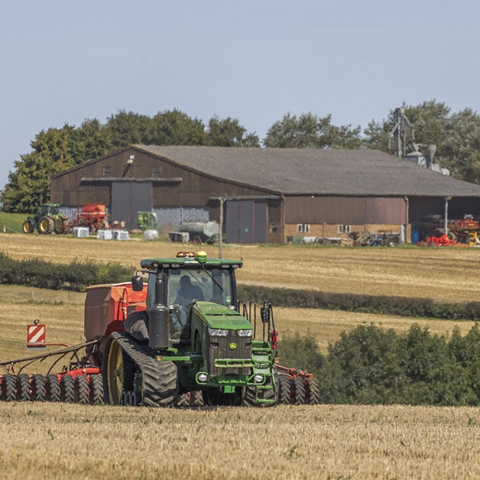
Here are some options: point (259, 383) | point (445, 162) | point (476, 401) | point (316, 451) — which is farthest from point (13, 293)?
point (445, 162)

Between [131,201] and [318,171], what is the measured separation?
607 inches

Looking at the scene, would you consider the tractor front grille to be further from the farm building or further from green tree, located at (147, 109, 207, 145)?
green tree, located at (147, 109, 207, 145)

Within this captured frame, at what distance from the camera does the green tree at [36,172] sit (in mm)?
104312

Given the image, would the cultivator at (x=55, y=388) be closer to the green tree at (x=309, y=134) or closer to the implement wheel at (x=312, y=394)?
the implement wheel at (x=312, y=394)

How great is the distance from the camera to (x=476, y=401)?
2880cm

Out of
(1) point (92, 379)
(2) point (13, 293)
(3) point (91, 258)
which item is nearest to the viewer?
(1) point (92, 379)

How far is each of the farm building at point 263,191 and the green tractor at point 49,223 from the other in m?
6.07

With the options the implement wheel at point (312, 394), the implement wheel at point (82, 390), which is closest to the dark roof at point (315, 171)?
the implement wheel at point (82, 390)

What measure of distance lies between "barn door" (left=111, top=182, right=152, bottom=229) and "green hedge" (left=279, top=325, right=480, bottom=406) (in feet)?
173

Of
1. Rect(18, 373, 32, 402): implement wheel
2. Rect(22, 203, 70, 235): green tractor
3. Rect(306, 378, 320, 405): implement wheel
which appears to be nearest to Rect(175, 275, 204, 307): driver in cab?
Rect(306, 378, 320, 405): implement wheel

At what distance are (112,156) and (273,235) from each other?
1710 cm

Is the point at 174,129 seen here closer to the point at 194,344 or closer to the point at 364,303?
the point at 364,303

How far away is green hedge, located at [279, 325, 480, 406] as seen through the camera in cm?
2931

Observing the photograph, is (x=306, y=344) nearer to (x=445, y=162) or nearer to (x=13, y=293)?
(x=13, y=293)
